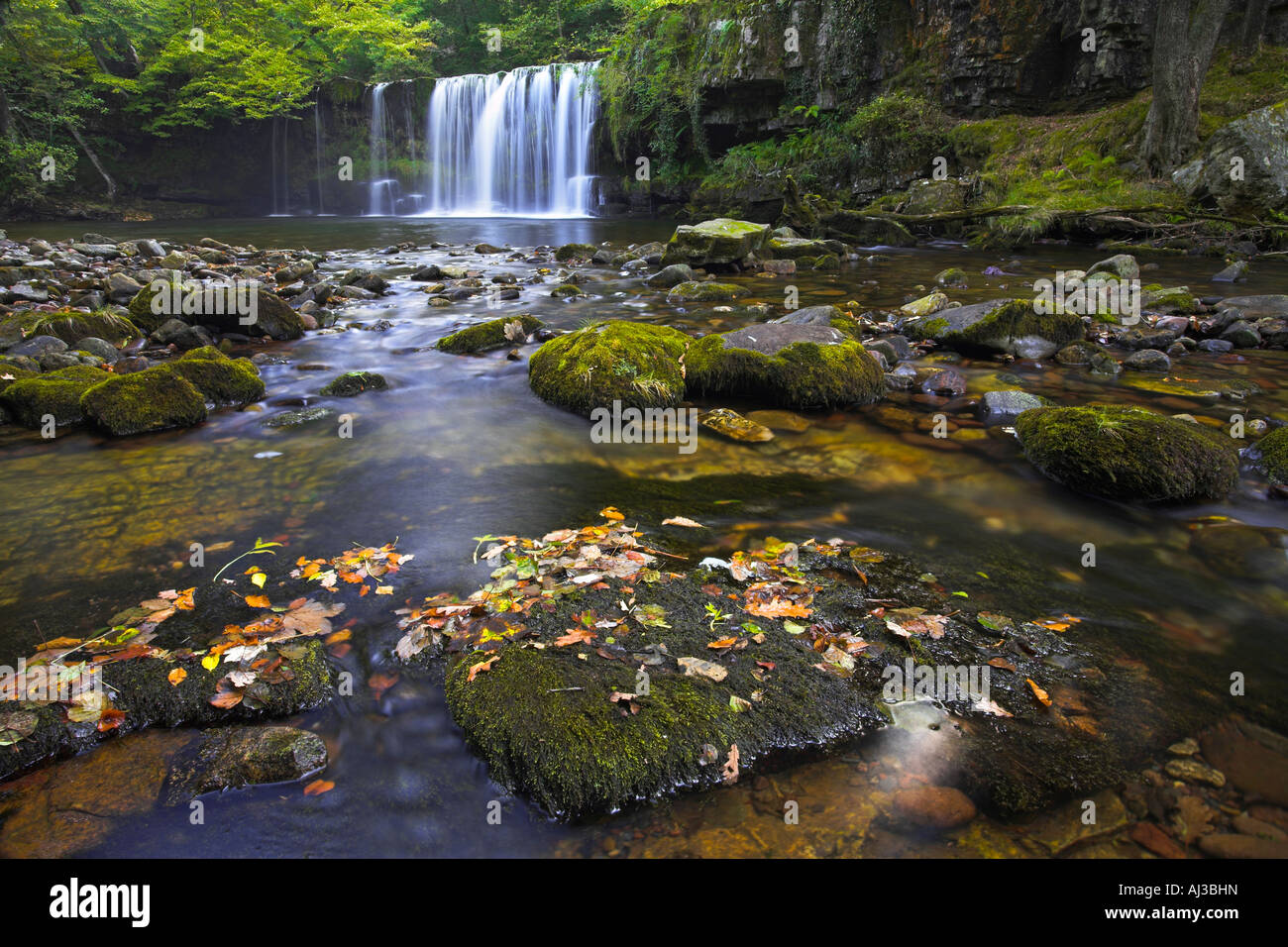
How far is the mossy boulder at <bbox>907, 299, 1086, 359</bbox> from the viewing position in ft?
23.3

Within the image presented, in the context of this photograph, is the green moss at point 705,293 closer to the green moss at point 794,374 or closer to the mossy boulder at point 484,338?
the mossy boulder at point 484,338

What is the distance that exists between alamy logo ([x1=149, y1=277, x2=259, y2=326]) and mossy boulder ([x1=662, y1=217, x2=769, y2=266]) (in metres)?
7.76

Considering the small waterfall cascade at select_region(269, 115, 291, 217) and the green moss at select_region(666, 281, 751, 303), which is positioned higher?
the small waterfall cascade at select_region(269, 115, 291, 217)

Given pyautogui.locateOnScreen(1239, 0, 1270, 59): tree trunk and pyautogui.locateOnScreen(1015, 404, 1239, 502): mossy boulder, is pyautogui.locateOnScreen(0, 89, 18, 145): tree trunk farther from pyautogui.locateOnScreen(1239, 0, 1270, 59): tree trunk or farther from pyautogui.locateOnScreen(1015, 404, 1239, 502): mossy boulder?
pyautogui.locateOnScreen(1239, 0, 1270, 59): tree trunk

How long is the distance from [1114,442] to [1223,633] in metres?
1.56

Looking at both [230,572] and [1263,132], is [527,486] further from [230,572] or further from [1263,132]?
[1263,132]

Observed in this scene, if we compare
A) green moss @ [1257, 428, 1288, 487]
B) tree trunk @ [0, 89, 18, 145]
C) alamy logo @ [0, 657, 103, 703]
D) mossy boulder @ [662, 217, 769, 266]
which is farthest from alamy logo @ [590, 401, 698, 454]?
tree trunk @ [0, 89, 18, 145]

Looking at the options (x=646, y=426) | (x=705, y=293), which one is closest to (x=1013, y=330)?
(x=646, y=426)

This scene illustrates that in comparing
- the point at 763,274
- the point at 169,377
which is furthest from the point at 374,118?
the point at 169,377

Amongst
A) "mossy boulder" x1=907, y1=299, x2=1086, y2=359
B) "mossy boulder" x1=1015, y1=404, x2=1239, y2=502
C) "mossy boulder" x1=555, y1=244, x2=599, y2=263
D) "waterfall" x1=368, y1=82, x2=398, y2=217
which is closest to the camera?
"mossy boulder" x1=1015, y1=404, x2=1239, y2=502

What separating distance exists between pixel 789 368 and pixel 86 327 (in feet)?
24.9

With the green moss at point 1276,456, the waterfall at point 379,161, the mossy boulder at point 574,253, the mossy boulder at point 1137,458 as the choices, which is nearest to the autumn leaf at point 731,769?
the mossy boulder at point 1137,458

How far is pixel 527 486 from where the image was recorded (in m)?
4.53
